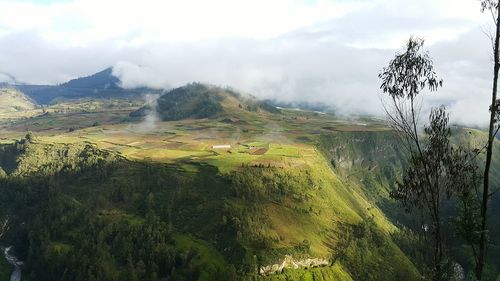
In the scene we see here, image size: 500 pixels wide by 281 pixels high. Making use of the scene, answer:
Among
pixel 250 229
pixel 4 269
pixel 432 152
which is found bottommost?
pixel 4 269

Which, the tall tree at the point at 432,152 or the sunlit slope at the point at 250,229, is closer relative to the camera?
the tall tree at the point at 432,152

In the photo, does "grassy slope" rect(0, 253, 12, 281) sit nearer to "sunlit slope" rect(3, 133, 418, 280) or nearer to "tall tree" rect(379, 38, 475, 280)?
"sunlit slope" rect(3, 133, 418, 280)

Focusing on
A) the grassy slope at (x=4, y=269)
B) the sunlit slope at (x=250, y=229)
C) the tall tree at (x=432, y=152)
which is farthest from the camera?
the grassy slope at (x=4, y=269)

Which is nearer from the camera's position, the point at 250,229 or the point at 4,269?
the point at 250,229

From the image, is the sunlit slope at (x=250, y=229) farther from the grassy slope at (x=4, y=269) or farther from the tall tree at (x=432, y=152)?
the tall tree at (x=432, y=152)

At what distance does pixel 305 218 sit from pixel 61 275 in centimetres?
9146

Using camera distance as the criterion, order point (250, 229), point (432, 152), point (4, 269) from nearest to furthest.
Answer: point (432, 152) → point (250, 229) → point (4, 269)

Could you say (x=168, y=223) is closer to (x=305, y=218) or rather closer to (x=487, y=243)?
(x=305, y=218)

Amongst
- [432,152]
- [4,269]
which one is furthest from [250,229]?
[432,152]

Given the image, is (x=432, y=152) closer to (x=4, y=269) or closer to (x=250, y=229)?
(x=250, y=229)

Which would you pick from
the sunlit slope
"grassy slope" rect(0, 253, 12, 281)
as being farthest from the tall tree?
"grassy slope" rect(0, 253, 12, 281)

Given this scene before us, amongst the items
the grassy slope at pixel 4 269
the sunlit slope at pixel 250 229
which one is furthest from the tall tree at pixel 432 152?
the grassy slope at pixel 4 269

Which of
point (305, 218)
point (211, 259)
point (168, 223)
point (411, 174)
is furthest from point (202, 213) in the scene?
point (411, 174)

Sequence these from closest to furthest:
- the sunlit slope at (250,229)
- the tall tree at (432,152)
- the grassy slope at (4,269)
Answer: the tall tree at (432,152), the sunlit slope at (250,229), the grassy slope at (4,269)
